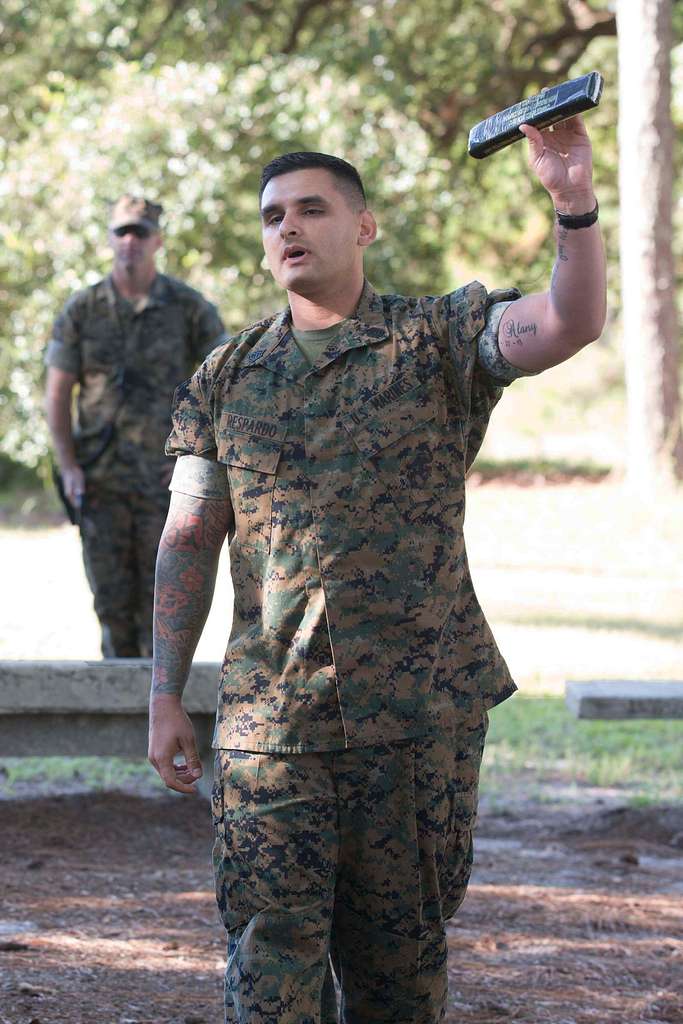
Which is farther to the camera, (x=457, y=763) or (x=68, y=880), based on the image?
(x=68, y=880)

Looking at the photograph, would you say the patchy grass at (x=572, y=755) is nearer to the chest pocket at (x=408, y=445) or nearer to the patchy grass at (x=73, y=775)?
the patchy grass at (x=73, y=775)

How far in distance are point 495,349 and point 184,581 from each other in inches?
30.9

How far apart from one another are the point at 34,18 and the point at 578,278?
66.2 ft

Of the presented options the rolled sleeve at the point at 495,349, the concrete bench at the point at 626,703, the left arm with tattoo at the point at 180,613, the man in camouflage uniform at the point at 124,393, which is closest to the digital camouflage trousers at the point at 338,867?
the left arm with tattoo at the point at 180,613

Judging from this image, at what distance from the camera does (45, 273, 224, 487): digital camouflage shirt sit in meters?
6.45

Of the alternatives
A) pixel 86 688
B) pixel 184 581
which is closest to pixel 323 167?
pixel 184 581

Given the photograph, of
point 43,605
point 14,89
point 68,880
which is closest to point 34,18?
point 14,89

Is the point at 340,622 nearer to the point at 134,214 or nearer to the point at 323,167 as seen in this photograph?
the point at 323,167

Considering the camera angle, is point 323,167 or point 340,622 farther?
point 323,167

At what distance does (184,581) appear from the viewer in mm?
3004

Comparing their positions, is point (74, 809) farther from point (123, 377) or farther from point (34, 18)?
point (34, 18)

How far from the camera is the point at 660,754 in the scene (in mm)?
7336

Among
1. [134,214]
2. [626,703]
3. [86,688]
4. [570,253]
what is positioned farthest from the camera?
[134,214]

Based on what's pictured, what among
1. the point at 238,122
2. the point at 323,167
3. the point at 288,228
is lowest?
the point at 288,228
